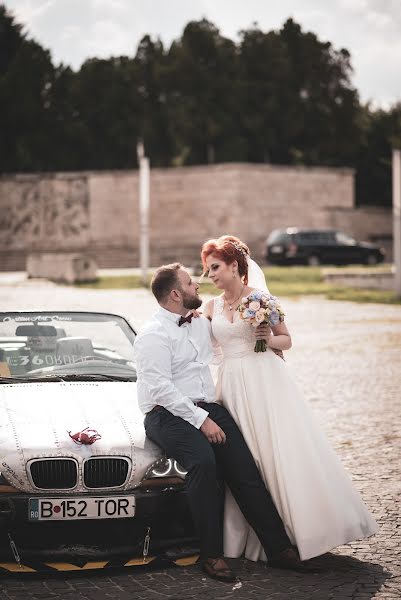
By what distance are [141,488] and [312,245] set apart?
4041cm

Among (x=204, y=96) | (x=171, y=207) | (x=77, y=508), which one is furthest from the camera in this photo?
(x=204, y=96)

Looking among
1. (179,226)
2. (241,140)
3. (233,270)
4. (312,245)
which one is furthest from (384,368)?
(241,140)

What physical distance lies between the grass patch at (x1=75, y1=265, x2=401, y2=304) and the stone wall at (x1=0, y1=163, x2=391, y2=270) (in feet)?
55.3

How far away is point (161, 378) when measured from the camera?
5375mm

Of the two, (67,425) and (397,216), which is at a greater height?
(397,216)

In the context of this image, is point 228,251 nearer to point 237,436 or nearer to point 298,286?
point 237,436

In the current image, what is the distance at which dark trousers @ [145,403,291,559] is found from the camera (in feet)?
16.8

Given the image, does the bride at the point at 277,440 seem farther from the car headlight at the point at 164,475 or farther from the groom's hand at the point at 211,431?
the car headlight at the point at 164,475

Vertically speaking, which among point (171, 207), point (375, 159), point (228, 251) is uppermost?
point (375, 159)

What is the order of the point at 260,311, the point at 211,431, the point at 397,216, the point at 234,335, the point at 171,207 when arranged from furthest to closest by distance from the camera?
the point at 171,207 < the point at 397,216 < the point at 234,335 < the point at 260,311 < the point at 211,431

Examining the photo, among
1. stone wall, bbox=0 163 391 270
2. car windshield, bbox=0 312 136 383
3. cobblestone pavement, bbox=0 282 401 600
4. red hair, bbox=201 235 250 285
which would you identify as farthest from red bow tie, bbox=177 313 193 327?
stone wall, bbox=0 163 391 270

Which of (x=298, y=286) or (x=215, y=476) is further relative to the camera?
(x=298, y=286)

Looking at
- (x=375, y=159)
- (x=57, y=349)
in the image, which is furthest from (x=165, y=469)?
(x=375, y=159)

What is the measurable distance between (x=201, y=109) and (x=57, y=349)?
5715cm
